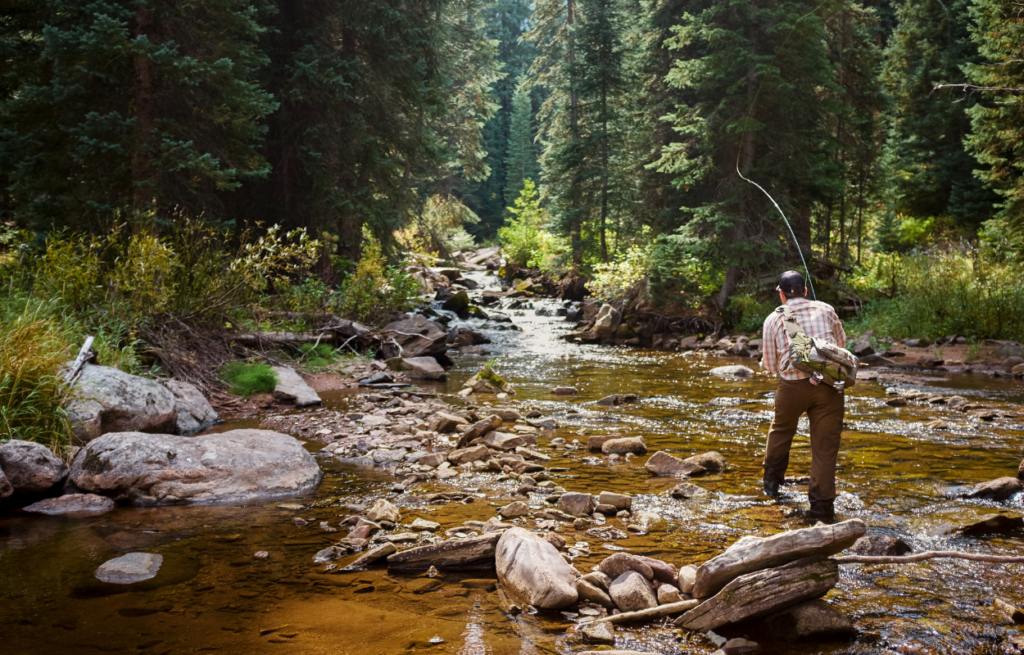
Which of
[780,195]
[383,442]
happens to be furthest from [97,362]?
[780,195]

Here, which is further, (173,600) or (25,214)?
(25,214)

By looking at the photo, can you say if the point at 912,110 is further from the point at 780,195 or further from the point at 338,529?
the point at 338,529

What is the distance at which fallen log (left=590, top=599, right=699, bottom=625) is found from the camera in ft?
11.1

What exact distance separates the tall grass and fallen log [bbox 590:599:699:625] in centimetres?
1343

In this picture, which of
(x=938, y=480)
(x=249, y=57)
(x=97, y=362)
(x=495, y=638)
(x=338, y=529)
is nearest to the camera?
(x=495, y=638)

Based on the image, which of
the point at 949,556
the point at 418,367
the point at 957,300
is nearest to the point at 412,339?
the point at 418,367

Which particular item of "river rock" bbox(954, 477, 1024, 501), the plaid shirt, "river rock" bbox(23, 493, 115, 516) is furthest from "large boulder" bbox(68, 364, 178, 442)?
"river rock" bbox(954, 477, 1024, 501)

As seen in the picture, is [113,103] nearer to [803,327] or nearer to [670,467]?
[670,467]

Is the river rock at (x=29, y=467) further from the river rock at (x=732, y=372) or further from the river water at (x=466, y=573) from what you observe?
the river rock at (x=732, y=372)

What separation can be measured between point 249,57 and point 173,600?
→ 10685mm

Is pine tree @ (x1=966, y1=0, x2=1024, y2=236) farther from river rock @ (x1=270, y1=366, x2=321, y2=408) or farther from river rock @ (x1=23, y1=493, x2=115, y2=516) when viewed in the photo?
river rock @ (x1=23, y1=493, x2=115, y2=516)

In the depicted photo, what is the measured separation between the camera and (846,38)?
1878 cm

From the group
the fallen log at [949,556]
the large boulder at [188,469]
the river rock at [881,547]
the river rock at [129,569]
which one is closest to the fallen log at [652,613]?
the fallen log at [949,556]

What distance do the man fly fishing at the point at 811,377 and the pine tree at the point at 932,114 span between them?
2230 cm
